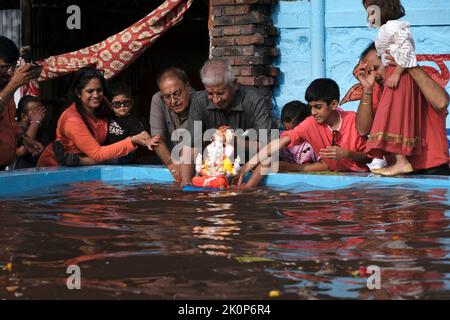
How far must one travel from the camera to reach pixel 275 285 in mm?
3547

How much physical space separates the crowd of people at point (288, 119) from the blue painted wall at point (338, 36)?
4.20ft

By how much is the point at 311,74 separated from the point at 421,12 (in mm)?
1292

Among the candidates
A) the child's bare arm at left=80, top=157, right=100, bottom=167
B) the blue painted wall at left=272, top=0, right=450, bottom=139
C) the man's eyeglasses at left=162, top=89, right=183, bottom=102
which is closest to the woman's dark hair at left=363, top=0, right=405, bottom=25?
the man's eyeglasses at left=162, top=89, right=183, bottom=102

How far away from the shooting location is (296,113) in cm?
791

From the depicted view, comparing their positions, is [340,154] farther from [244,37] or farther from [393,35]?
[244,37]

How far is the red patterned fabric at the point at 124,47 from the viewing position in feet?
31.1

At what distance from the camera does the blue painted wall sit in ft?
28.3

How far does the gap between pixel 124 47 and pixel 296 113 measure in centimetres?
262

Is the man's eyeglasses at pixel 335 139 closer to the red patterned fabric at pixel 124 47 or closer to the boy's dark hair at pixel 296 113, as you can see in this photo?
the boy's dark hair at pixel 296 113

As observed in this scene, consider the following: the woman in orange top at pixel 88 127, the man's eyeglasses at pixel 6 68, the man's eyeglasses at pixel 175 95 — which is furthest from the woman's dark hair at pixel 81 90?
the man's eyeglasses at pixel 175 95

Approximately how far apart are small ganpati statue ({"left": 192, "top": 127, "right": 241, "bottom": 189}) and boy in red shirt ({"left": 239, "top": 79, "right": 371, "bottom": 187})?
181mm

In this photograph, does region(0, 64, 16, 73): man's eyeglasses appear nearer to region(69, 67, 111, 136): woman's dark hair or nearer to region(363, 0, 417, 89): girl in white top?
region(69, 67, 111, 136): woman's dark hair
